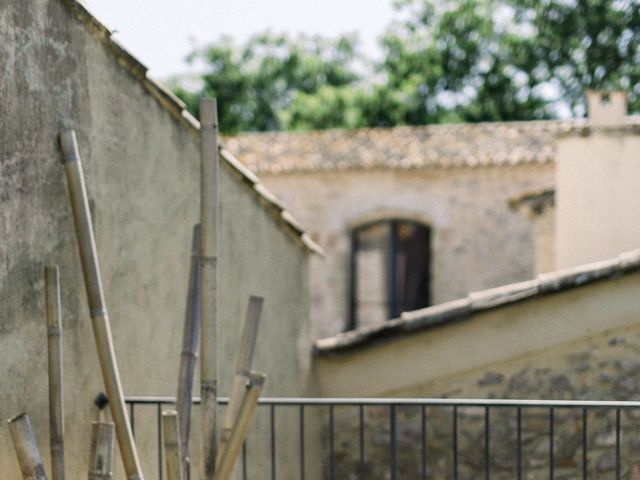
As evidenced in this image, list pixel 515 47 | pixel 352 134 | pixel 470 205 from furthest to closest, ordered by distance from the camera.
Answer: pixel 515 47 < pixel 352 134 < pixel 470 205

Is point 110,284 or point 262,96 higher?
point 262,96

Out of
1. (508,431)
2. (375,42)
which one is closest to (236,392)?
(508,431)

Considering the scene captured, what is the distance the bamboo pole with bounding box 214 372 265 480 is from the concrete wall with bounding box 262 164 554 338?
35.7 feet

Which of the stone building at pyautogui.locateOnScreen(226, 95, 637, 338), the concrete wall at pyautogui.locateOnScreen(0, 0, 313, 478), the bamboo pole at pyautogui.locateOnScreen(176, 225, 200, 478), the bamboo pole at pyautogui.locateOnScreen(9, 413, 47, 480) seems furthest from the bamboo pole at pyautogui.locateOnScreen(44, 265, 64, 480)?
the stone building at pyautogui.locateOnScreen(226, 95, 637, 338)

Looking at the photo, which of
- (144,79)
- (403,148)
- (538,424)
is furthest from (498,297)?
(403,148)

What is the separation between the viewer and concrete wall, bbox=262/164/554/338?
14.4 meters

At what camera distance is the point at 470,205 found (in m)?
14.5

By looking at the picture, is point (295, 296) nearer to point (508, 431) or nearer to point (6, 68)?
point (508, 431)

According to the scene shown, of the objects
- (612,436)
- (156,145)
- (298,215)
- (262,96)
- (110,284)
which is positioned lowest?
(612,436)

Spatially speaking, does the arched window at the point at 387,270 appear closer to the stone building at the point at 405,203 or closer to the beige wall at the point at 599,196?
the stone building at the point at 405,203

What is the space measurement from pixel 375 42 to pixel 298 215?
11.1 m

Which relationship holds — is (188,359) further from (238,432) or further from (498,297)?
(498,297)

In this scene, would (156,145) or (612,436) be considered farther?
(612,436)

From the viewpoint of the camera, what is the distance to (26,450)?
3.41 metres
